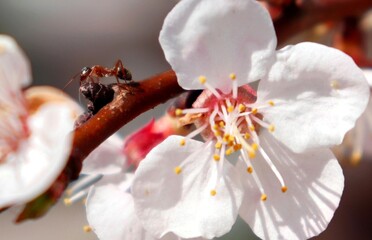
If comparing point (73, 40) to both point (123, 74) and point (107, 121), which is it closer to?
point (123, 74)

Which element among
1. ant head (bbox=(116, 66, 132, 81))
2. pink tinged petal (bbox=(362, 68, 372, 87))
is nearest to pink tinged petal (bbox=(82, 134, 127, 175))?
ant head (bbox=(116, 66, 132, 81))

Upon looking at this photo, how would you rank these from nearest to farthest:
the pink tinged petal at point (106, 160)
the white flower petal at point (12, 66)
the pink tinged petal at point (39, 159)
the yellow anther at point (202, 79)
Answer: the pink tinged petal at point (39, 159)
the white flower petal at point (12, 66)
the yellow anther at point (202, 79)
the pink tinged petal at point (106, 160)

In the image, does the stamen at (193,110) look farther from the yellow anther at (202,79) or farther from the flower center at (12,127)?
the flower center at (12,127)

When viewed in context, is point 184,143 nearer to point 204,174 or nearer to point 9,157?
point 204,174

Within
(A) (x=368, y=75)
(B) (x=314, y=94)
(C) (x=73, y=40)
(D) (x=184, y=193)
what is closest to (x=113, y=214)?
(D) (x=184, y=193)

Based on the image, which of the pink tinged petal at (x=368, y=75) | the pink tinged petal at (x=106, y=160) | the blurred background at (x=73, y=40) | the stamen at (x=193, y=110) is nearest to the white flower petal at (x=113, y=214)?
the pink tinged petal at (x=106, y=160)

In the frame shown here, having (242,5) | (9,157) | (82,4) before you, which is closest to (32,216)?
(9,157)
